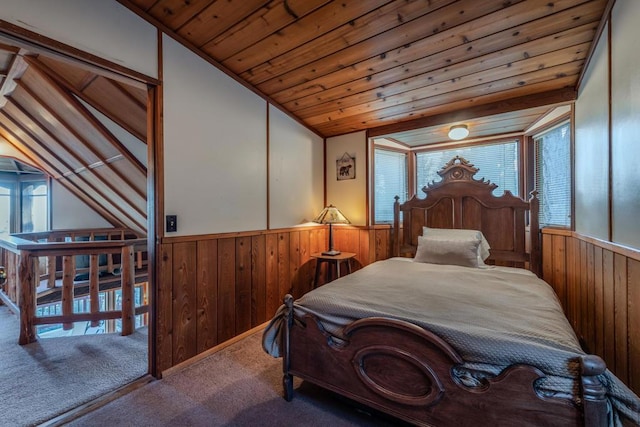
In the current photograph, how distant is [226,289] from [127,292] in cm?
110

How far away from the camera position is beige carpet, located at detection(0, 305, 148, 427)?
1754 mm

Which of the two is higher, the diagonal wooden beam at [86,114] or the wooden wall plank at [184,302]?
the diagonal wooden beam at [86,114]

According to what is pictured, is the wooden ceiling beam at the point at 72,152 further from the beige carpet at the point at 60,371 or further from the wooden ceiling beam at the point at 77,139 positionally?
the beige carpet at the point at 60,371

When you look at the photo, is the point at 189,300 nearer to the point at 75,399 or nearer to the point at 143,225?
the point at 75,399

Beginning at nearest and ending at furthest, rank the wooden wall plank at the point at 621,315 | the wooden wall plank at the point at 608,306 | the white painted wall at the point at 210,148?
the wooden wall plank at the point at 621,315
the wooden wall plank at the point at 608,306
the white painted wall at the point at 210,148

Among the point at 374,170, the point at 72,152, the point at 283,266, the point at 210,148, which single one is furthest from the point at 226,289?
the point at 72,152

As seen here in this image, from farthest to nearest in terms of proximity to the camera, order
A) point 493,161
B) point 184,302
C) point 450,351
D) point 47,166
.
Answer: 1. point 47,166
2. point 493,161
3. point 184,302
4. point 450,351

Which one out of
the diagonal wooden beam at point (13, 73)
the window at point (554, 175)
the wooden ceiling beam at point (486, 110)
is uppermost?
the diagonal wooden beam at point (13, 73)

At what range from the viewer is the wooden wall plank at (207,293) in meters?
2.32

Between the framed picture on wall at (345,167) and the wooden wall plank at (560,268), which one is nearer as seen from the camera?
the wooden wall plank at (560,268)

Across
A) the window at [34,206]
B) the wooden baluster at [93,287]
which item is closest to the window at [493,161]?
the wooden baluster at [93,287]

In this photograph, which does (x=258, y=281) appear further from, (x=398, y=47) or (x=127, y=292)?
(x=398, y=47)

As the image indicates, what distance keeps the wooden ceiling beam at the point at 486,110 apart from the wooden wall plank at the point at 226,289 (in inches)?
83.5

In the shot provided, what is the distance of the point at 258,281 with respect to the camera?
2842 mm
